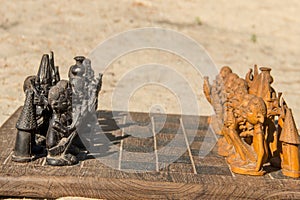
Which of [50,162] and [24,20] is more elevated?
[24,20]

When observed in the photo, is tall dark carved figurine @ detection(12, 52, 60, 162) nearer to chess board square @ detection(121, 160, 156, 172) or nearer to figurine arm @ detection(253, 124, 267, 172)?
chess board square @ detection(121, 160, 156, 172)

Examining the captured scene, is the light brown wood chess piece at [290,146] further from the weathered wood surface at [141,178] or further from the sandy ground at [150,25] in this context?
the sandy ground at [150,25]

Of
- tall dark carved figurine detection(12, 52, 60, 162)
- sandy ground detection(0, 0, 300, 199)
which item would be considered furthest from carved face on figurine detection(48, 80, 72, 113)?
sandy ground detection(0, 0, 300, 199)

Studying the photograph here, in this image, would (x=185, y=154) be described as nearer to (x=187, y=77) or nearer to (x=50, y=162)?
(x=50, y=162)

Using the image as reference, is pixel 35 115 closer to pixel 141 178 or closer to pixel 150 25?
pixel 141 178

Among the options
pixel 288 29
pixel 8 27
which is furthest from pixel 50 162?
pixel 288 29

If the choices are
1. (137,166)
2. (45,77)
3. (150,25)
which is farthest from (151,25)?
(137,166)
